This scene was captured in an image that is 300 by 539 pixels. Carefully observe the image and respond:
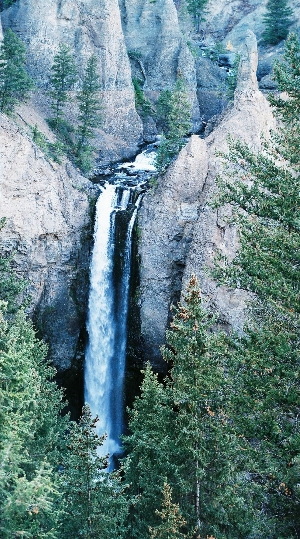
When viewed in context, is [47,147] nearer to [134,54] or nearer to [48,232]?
[48,232]

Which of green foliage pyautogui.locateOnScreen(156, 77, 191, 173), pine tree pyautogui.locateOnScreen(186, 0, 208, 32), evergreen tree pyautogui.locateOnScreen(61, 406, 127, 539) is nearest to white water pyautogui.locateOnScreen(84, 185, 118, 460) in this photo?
green foliage pyautogui.locateOnScreen(156, 77, 191, 173)

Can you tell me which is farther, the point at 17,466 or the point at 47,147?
the point at 47,147

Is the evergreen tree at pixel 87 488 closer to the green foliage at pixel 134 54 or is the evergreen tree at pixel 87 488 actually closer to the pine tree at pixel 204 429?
the pine tree at pixel 204 429

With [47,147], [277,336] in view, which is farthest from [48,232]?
[277,336]

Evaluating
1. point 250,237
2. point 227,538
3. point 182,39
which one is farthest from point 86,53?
point 227,538

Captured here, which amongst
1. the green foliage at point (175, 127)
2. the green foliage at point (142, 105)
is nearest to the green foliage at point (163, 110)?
the green foliage at point (142, 105)

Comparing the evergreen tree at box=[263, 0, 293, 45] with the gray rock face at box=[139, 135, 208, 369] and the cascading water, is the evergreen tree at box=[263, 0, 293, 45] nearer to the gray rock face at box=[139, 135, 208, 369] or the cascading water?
the gray rock face at box=[139, 135, 208, 369]
